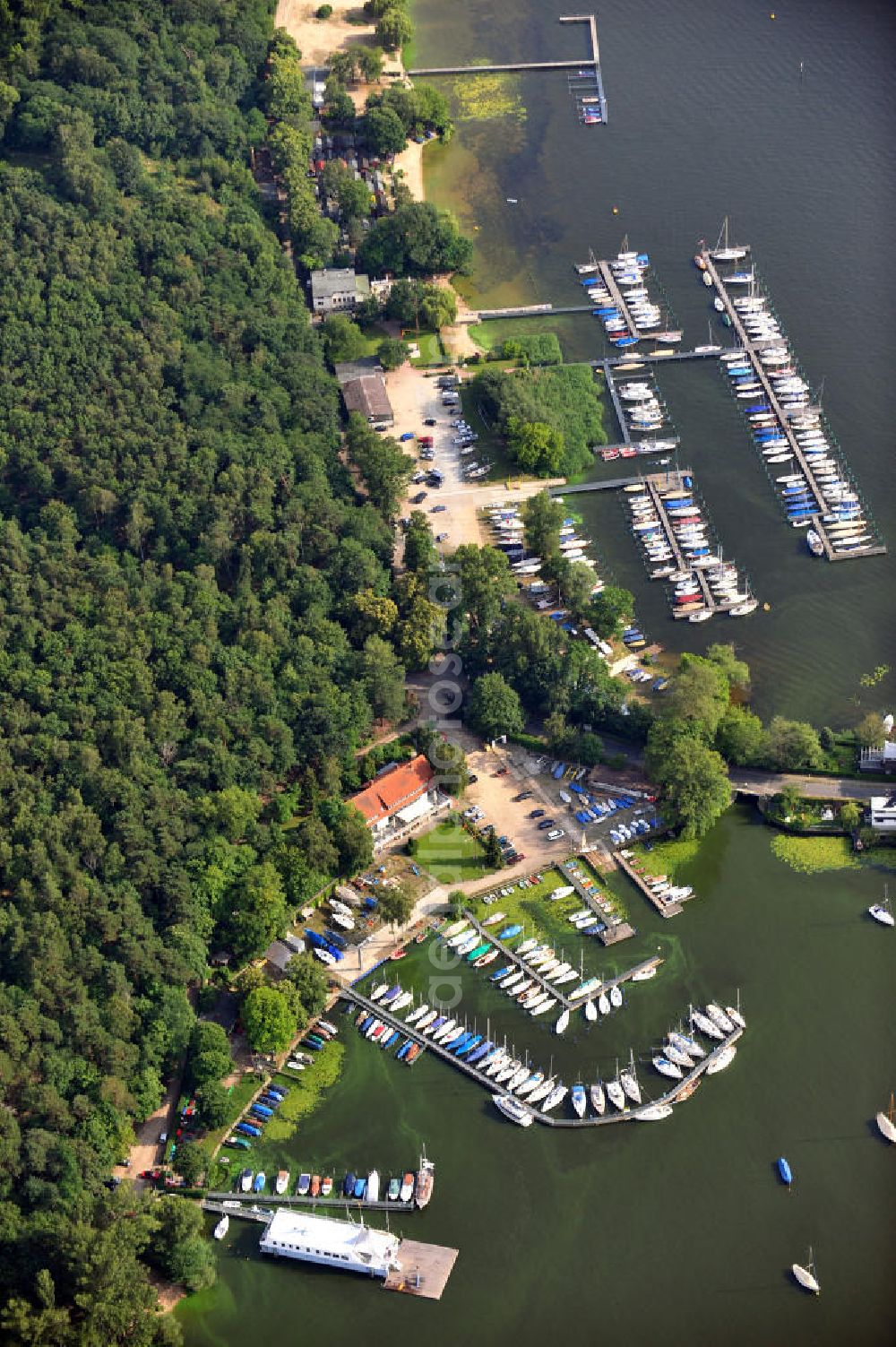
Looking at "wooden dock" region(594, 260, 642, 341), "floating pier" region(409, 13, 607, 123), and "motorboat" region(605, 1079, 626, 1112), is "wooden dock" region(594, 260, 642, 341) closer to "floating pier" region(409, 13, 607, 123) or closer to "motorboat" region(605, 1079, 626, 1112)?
"floating pier" region(409, 13, 607, 123)

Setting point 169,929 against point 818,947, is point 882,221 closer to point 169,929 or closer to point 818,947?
point 818,947

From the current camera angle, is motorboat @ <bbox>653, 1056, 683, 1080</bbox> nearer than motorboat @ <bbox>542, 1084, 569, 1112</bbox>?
No

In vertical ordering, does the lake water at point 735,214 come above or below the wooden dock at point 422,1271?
above

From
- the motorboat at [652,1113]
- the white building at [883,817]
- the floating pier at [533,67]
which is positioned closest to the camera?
the motorboat at [652,1113]

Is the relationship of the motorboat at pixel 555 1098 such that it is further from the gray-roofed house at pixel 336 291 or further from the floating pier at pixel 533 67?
the floating pier at pixel 533 67

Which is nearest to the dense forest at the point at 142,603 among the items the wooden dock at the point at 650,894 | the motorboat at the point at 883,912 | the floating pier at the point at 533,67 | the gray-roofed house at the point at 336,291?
the gray-roofed house at the point at 336,291

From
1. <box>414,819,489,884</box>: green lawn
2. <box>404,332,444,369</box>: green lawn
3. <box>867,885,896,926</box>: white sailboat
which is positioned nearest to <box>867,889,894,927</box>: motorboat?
<box>867,885,896,926</box>: white sailboat

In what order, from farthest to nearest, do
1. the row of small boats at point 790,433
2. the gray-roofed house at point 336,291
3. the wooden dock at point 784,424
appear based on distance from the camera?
1. the gray-roofed house at point 336,291
2. the row of small boats at point 790,433
3. the wooden dock at point 784,424
